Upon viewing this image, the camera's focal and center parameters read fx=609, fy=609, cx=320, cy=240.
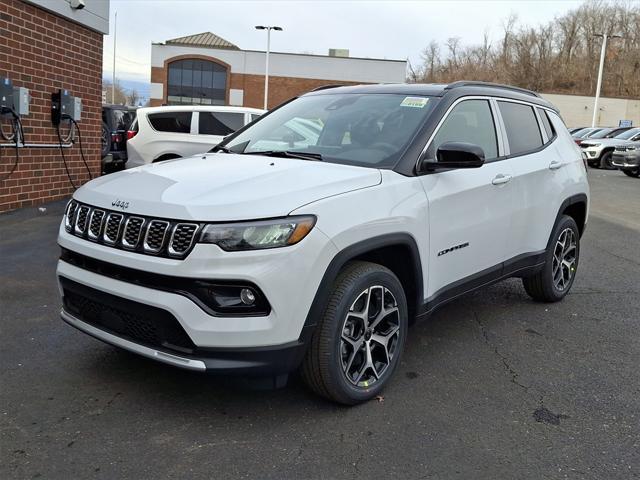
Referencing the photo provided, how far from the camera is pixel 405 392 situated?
11.8ft

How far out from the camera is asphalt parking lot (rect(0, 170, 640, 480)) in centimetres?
280

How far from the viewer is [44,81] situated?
31.2 ft

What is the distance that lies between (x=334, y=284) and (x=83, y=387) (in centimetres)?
160

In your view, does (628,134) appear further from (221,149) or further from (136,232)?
(136,232)

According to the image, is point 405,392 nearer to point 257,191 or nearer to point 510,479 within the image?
point 510,479

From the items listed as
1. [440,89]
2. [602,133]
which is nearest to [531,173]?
[440,89]

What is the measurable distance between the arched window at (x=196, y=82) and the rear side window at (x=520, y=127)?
51.7 meters

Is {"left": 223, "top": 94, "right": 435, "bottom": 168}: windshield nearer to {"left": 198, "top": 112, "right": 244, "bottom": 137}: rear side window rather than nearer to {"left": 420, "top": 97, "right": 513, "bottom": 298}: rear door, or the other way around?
{"left": 420, "top": 97, "right": 513, "bottom": 298}: rear door

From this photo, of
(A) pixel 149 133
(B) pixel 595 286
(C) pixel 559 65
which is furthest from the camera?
(C) pixel 559 65

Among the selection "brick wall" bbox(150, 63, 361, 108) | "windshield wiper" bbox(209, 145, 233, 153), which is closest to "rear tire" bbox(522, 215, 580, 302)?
"windshield wiper" bbox(209, 145, 233, 153)

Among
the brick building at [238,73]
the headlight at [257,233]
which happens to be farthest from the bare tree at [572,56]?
the headlight at [257,233]

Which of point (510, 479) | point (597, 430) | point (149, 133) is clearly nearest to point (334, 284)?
point (510, 479)

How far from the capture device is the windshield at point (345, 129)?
3.77 meters

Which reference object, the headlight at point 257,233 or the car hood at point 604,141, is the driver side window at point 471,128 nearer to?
the headlight at point 257,233
